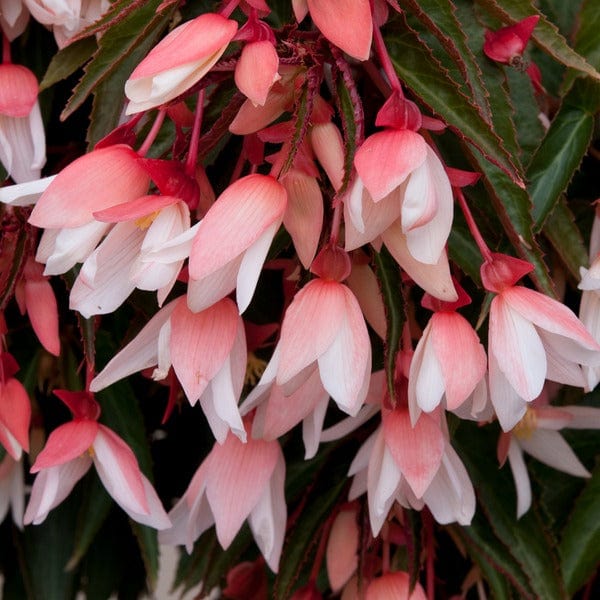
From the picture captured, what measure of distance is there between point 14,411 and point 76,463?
0.16 ft

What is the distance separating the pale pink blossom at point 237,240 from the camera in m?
0.41

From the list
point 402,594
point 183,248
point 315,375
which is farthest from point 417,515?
point 183,248

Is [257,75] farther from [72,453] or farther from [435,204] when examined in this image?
[72,453]

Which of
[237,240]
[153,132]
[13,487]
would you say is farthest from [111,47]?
[13,487]

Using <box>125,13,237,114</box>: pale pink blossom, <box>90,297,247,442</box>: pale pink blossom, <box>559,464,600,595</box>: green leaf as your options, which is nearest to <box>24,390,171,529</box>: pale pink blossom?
<box>90,297,247,442</box>: pale pink blossom

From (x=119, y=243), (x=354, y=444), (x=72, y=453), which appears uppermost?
(x=119, y=243)

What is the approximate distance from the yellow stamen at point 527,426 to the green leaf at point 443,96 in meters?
0.26

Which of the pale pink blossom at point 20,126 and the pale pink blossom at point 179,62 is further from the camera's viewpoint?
the pale pink blossom at point 20,126

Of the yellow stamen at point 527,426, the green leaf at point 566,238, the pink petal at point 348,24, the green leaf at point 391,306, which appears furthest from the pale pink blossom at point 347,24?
the yellow stamen at point 527,426

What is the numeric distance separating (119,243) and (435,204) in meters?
0.14

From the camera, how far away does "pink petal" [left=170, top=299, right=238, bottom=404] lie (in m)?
0.46

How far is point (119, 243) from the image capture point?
1.47ft

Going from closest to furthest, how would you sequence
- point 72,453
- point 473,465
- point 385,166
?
1. point 385,166
2. point 72,453
3. point 473,465

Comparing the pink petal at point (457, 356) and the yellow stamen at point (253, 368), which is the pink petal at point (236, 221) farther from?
the yellow stamen at point (253, 368)
